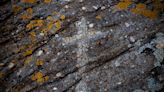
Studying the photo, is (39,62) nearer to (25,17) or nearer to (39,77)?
(39,77)

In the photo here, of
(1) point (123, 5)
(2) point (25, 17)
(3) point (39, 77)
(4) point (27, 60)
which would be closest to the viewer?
(3) point (39, 77)

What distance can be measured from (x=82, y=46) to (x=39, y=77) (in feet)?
1.56

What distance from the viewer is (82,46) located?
2328mm

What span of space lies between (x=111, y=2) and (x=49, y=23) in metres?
0.65

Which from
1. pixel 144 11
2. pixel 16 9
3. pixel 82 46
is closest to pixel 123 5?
pixel 144 11

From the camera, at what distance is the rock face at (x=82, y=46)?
6.89ft

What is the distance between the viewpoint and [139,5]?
2449 millimetres

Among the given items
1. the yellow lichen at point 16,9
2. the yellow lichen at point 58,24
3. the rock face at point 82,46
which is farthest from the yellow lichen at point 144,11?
the yellow lichen at point 16,9

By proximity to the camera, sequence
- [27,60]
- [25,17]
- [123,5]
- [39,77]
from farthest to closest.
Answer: [25,17], [123,5], [27,60], [39,77]

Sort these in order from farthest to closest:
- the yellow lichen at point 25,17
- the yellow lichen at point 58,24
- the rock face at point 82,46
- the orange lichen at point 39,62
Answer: the yellow lichen at point 25,17, the yellow lichen at point 58,24, the orange lichen at point 39,62, the rock face at point 82,46

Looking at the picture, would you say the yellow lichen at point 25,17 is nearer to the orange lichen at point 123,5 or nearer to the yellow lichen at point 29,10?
the yellow lichen at point 29,10

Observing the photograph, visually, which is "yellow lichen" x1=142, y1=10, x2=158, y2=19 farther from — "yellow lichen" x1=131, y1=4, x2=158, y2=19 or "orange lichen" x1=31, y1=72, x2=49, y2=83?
"orange lichen" x1=31, y1=72, x2=49, y2=83

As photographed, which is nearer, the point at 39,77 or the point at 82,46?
the point at 39,77

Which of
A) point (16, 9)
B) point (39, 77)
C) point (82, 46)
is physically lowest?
point (39, 77)
